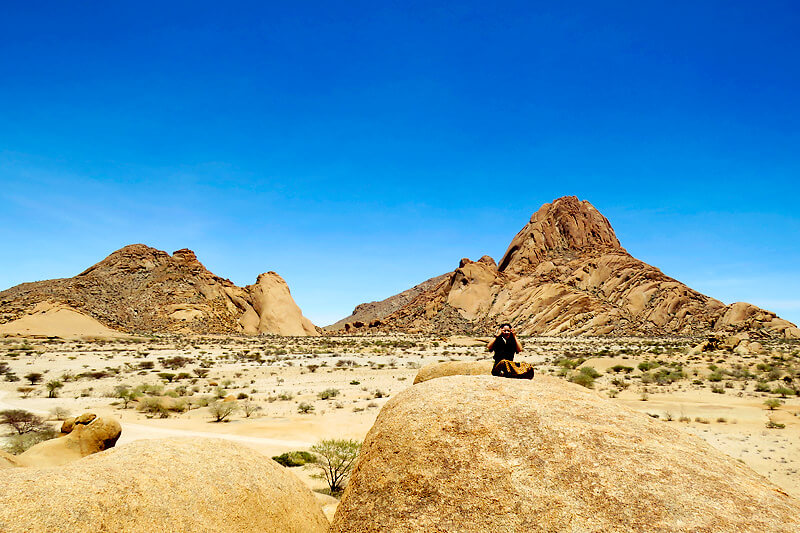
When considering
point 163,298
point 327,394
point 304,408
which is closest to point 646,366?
point 327,394

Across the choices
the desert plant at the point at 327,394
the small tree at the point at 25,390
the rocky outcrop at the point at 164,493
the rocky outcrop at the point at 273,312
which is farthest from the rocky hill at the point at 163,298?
the rocky outcrop at the point at 164,493

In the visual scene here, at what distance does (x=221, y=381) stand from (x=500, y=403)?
3072 cm

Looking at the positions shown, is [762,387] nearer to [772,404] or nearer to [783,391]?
[783,391]

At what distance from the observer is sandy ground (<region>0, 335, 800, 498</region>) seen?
15672 mm

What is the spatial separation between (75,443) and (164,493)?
8.25m

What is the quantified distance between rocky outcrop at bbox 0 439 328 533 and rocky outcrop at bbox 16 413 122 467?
674 centimetres

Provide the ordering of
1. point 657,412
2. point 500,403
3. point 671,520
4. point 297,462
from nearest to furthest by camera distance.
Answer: point 671,520, point 500,403, point 297,462, point 657,412

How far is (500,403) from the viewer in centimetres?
420

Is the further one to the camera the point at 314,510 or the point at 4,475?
the point at 314,510

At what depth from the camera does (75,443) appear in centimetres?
990

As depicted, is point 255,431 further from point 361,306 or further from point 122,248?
point 361,306

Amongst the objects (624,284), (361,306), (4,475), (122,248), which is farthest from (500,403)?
(361,306)

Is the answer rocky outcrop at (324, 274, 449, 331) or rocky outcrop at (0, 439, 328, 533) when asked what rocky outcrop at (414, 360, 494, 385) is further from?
rocky outcrop at (324, 274, 449, 331)

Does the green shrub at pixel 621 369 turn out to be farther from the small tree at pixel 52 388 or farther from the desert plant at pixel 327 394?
the small tree at pixel 52 388
